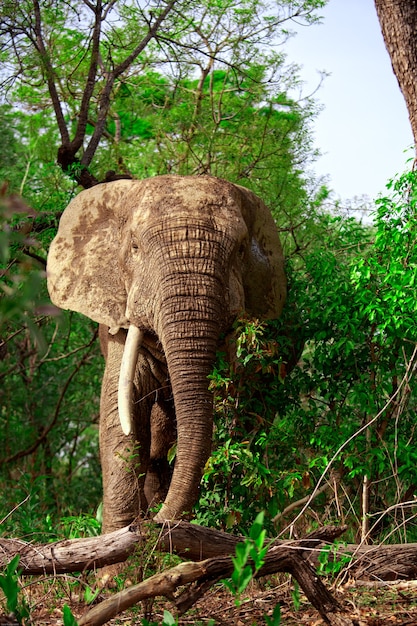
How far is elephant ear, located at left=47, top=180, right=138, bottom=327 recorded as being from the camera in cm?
717

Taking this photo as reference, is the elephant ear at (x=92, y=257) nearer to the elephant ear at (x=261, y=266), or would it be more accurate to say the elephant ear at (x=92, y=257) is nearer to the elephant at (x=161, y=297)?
the elephant at (x=161, y=297)

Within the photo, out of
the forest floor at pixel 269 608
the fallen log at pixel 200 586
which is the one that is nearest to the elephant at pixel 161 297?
the forest floor at pixel 269 608

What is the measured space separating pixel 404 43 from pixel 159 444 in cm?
349

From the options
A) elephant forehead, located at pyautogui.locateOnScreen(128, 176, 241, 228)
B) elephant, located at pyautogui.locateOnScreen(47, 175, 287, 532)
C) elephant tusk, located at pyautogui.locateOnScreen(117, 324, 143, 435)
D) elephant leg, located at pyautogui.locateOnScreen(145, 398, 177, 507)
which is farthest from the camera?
elephant leg, located at pyautogui.locateOnScreen(145, 398, 177, 507)

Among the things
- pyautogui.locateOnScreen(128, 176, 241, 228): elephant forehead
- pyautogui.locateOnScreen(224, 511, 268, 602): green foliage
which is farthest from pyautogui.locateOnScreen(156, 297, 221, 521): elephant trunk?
pyautogui.locateOnScreen(224, 511, 268, 602): green foliage

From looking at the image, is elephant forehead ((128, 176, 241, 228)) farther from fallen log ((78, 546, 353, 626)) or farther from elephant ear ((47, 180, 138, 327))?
fallen log ((78, 546, 353, 626))

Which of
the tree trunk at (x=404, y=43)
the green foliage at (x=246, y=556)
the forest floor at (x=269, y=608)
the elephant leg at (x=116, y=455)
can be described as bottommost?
the forest floor at (x=269, y=608)

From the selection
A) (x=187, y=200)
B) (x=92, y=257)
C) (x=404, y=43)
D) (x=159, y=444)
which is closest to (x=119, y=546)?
(x=159, y=444)

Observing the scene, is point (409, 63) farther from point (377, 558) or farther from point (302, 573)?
point (302, 573)

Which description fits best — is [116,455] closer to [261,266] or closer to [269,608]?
[261,266]

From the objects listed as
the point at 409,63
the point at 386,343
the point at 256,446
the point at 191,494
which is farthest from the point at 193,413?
the point at 409,63

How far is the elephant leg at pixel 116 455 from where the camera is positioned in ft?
21.4

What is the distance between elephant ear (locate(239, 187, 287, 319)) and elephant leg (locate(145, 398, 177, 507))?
1029 millimetres

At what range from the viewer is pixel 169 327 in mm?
6422
